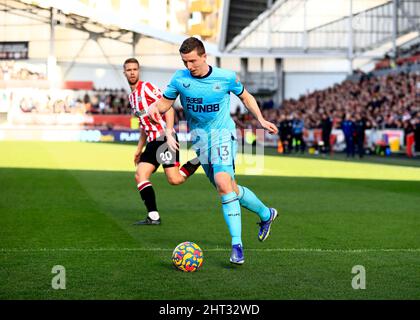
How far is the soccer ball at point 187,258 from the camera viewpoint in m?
9.09

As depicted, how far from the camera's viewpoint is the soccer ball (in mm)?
9086

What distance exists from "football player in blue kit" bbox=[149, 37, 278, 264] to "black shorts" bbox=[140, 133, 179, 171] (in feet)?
9.16

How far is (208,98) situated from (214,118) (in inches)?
10.7

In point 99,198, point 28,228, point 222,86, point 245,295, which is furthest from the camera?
point 99,198

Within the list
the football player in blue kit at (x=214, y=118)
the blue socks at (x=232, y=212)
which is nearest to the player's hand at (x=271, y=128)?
the football player in blue kit at (x=214, y=118)

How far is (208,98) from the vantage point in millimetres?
9836

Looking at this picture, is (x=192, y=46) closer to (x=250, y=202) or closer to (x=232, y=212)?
(x=232, y=212)

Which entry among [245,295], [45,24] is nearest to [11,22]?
[45,24]

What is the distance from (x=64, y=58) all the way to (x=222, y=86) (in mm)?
57451

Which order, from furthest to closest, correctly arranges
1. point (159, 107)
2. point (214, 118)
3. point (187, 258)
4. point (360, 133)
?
1. point (360, 133)
2. point (159, 107)
3. point (214, 118)
4. point (187, 258)

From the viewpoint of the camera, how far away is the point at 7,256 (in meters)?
9.99

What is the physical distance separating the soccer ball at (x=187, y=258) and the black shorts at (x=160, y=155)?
385 cm

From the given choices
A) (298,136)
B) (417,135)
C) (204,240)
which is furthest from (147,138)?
(298,136)

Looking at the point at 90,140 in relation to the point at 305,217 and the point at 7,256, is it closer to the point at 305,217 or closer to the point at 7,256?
the point at 305,217
